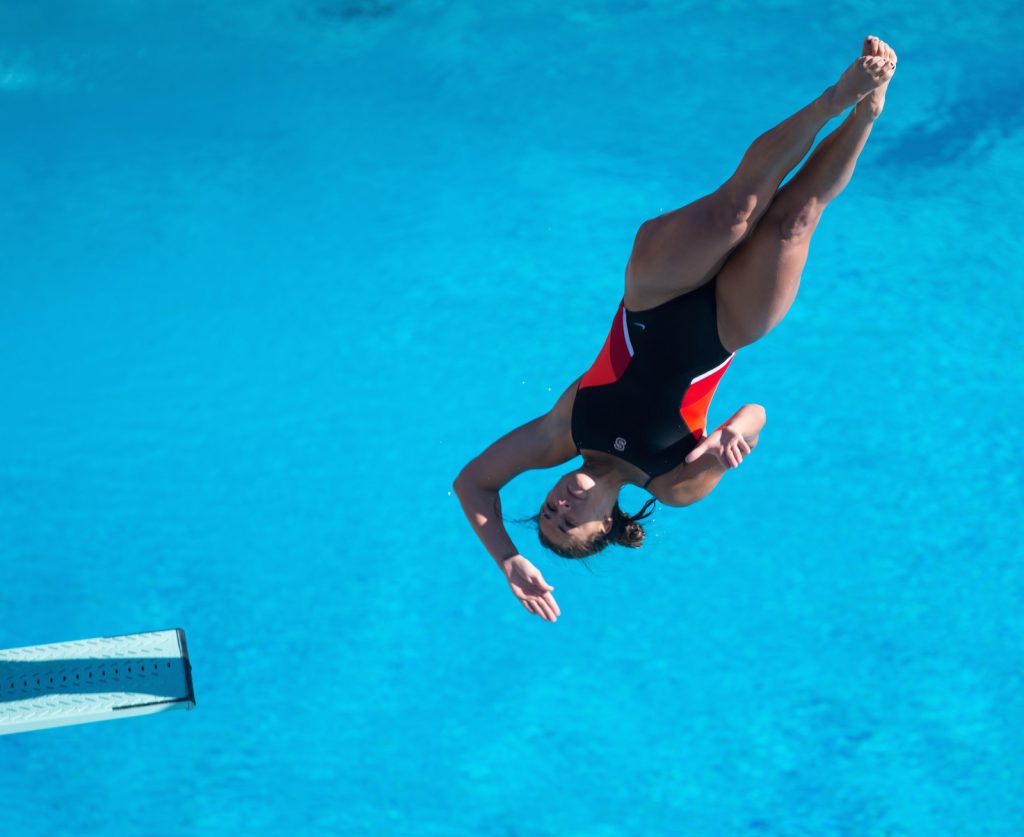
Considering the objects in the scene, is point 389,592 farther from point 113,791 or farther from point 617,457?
point 617,457

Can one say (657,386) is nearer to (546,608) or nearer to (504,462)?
(504,462)

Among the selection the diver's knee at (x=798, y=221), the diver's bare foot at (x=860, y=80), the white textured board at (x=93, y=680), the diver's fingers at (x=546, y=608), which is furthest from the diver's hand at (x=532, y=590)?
the white textured board at (x=93, y=680)

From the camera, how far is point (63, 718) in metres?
3.75

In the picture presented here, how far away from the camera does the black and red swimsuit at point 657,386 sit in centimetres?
321

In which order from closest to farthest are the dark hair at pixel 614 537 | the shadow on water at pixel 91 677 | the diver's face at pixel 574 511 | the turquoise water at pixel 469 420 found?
the diver's face at pixel 574 511 → the dark hair at pixel 614 537 → the shadow on water at pixel 91 677 → the turquoise water at pixel 469 420

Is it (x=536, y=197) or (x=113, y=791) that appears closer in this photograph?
(x=113, y=791)

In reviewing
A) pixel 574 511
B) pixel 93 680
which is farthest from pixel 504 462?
pixel 93 680

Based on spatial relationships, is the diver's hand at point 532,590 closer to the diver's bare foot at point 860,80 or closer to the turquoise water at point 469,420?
the turquoise water at point 469,420

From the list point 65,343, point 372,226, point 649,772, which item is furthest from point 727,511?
point 65,343

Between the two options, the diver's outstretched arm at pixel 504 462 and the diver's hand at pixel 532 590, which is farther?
the diver's outstretched arm at pixel 504 462

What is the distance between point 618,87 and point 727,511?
8.73ft

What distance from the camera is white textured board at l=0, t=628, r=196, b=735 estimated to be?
12.4 feet

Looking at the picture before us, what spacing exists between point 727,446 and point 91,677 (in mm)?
2410

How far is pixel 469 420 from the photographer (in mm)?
5250
